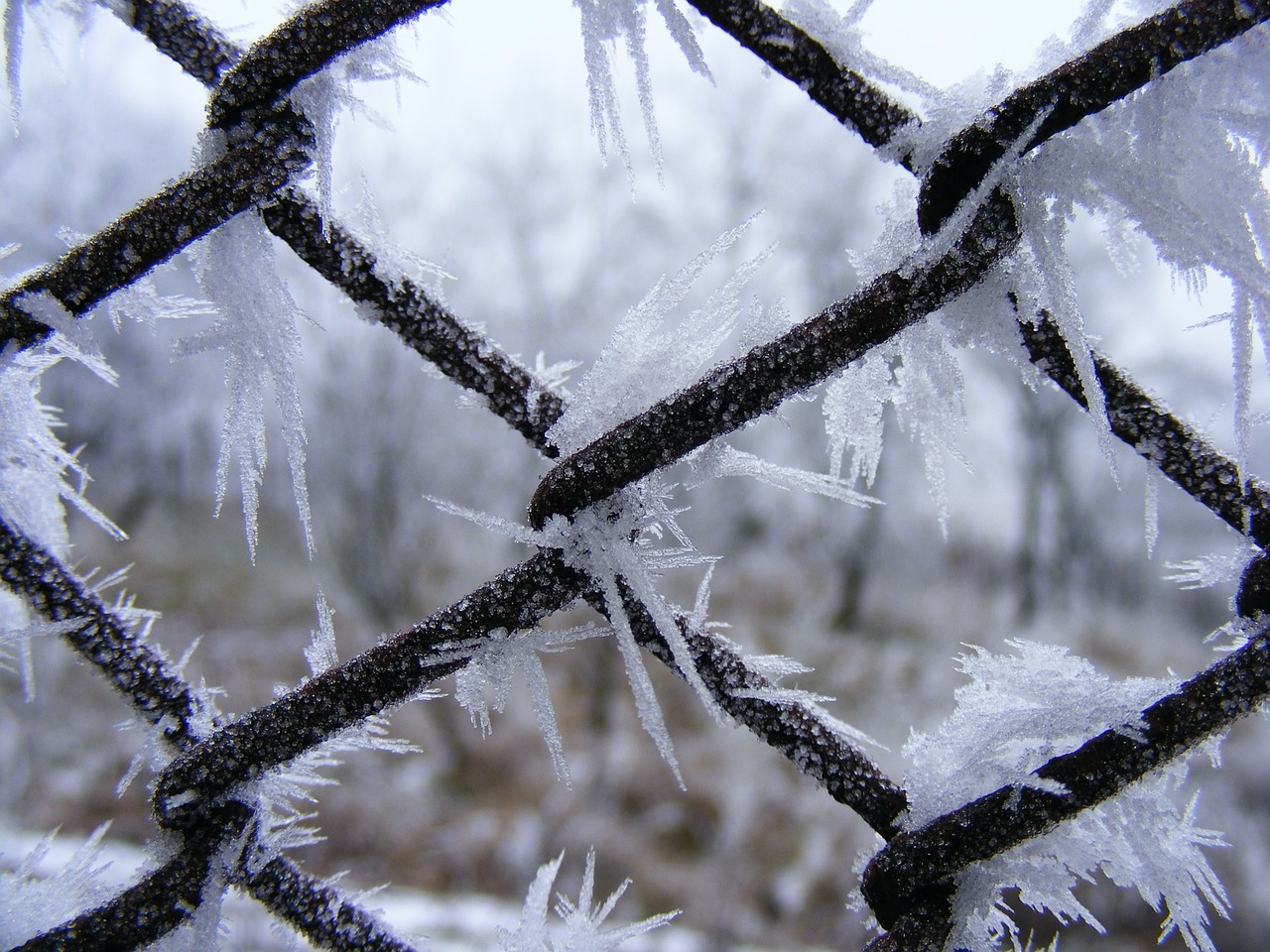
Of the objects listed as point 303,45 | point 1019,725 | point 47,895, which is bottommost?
point 47,895

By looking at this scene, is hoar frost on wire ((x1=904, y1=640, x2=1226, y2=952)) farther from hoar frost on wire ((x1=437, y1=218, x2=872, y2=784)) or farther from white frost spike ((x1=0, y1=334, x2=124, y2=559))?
white frost spike ((x1=0, y1=334, x2=124, y2=559))

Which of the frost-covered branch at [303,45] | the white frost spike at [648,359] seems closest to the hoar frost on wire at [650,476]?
the white frost spike at [648,359]

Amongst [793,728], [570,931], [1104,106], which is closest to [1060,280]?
[1104,106]

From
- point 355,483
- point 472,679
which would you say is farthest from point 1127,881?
point 355,483

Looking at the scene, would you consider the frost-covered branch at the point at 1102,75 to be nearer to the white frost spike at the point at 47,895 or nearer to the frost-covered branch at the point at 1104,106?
the frost-covered branch at the point at 1104,106

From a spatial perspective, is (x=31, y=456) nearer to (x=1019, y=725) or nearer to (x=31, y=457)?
(x=31, y=457)

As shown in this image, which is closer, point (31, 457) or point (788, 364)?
point (788, 364)

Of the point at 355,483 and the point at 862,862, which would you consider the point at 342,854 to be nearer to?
the point at 355,483
